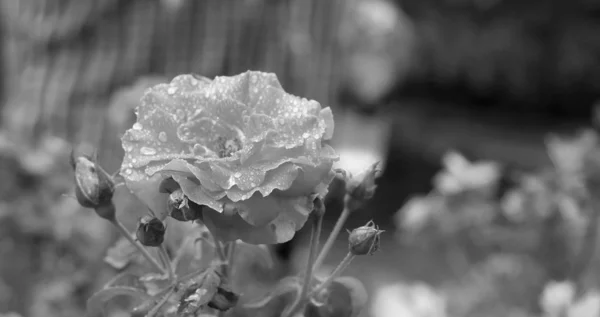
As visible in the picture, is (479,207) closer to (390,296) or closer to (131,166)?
(390,296)

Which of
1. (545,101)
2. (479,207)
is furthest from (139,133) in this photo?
(545,101)

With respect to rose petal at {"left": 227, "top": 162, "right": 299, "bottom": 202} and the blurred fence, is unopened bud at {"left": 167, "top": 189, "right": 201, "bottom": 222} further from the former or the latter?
the blurred fence

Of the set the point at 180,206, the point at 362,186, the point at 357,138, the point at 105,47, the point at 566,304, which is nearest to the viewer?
the point at 180,206

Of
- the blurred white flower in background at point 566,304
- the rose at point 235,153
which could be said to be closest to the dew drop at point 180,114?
the rose at point 235,153

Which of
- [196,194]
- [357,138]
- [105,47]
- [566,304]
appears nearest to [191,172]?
[196,194]

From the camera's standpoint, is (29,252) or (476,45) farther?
(476,45)

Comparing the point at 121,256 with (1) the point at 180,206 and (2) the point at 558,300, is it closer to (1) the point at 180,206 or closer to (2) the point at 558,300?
(1) the point at 180,206

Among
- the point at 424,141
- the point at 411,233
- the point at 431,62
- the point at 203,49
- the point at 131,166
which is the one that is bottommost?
the point at 424,141
